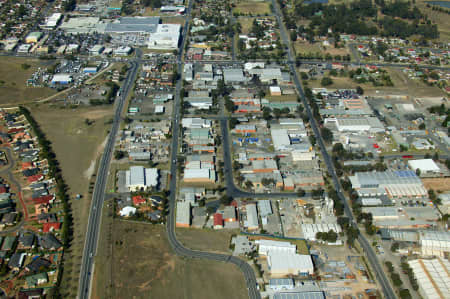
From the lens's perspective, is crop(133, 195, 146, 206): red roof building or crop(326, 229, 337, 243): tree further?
crop(133, 195, 146, 206): red roof building

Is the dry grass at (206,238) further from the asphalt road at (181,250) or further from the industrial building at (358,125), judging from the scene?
the industrial building at (358,125)

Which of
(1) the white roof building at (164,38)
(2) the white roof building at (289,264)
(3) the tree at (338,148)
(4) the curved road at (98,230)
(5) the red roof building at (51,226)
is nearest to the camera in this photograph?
(4) the curved road at (98,230)

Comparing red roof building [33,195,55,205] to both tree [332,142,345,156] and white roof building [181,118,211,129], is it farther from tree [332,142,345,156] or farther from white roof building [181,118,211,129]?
tree [332,142,345,156]

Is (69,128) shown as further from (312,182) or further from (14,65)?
(312,182)

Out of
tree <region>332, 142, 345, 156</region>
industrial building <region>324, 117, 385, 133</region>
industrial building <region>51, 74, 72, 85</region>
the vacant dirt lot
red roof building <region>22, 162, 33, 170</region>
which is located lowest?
the vacant dirt lot

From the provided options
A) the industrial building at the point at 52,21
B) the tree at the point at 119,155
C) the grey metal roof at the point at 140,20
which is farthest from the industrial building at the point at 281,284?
the industrial building at the point at 52,21

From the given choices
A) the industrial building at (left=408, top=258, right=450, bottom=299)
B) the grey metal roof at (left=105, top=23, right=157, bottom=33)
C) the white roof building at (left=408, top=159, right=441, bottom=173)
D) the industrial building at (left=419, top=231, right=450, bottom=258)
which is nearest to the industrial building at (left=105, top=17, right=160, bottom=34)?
the grey metal roof at (left=105, top=23, right=157, bottom=33)
